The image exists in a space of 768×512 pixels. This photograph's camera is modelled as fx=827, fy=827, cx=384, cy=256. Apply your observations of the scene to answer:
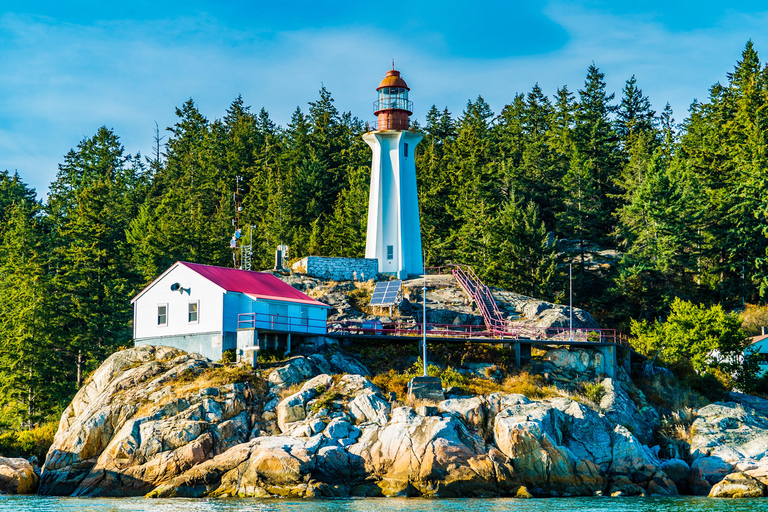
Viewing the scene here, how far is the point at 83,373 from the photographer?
52.1 metres

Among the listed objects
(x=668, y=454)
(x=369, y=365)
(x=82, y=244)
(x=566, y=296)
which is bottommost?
(x=668, y=454)

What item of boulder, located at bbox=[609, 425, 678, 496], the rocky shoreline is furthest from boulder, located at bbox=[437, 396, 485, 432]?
boulder, located at bbox=[609, 425, 678, 496]

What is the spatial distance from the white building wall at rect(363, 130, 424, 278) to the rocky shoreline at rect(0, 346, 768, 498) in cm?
1645

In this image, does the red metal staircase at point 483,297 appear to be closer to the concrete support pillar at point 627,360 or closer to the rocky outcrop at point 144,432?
the concrete support pillar at point 627,360

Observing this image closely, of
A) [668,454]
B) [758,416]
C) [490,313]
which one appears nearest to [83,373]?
[490,313]

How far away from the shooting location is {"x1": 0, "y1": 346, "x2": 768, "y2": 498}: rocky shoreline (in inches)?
1280

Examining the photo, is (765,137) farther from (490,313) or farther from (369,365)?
(369,365)

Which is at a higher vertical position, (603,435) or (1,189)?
(1,189)

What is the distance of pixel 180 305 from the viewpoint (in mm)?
42250

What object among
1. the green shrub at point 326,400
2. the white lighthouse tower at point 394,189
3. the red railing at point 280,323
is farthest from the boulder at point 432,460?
the white lighthouse tower at point 394,189

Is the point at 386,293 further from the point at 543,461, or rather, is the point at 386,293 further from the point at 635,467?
the point at 635,467

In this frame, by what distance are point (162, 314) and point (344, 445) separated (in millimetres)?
14036

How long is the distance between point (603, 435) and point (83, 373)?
32582mm

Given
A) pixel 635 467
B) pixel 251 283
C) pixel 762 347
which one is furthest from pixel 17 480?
pixel 762 347
